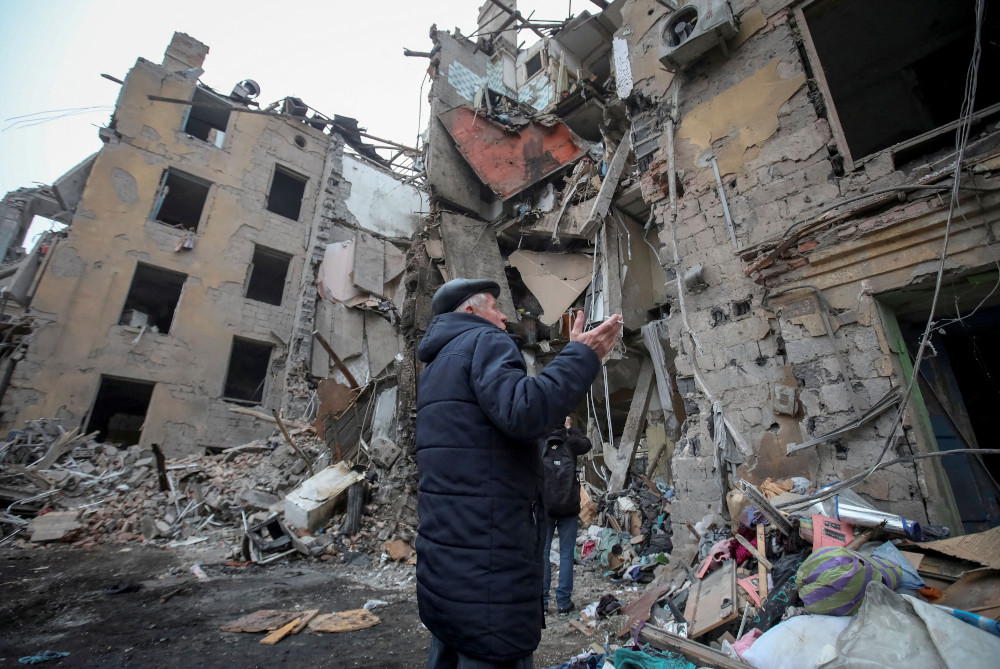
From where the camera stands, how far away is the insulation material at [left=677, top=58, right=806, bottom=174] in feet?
14.2

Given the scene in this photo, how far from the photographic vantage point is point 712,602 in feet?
9.61

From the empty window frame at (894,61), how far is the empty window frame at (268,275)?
42.8ft

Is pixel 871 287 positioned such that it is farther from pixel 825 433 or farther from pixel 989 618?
pixel 989 618

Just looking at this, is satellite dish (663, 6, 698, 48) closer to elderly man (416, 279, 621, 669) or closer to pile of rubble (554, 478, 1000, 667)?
pile of rubble (554, 478, 1000, 667)

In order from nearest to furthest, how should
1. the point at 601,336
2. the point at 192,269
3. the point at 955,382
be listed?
the point at 601,336
the point at 955,382
the point at 192,269

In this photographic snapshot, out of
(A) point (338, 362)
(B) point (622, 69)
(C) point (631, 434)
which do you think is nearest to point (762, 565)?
(C) point (631, 434)

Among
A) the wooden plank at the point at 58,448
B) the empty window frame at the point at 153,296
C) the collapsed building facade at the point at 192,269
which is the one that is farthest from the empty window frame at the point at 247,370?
the wooden plank at the point at 58,448

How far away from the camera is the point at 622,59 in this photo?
19.6 ft

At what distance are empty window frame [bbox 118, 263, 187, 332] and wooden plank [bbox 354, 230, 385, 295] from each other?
436cm

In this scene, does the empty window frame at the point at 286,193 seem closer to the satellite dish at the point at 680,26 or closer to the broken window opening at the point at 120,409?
the broken window opening at the point at 120,409

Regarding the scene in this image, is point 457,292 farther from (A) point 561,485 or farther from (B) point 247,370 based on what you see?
(B) point 247,370

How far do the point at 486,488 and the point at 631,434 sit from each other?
21.6 ft

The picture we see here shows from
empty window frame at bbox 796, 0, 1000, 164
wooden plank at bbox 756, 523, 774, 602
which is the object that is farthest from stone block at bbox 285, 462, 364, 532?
empty window frame at bbox 796, 0, 1000, 164

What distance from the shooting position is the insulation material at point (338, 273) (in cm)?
1275
